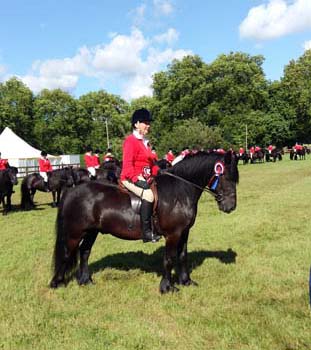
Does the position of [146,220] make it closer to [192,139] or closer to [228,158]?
[228,158]

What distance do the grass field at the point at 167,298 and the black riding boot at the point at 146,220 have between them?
95 centimetres

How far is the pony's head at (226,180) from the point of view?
22.5 ft

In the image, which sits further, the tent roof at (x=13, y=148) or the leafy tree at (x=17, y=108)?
the leafy tree at (x=17, y=108)

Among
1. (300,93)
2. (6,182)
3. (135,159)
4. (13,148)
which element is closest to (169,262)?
(135,159)

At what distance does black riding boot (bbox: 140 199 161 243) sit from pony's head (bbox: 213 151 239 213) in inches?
48.9

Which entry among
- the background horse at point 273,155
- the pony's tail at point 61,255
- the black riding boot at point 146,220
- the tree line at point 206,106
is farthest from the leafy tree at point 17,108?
the black riding boot at point 146,220

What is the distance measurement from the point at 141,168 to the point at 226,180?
1.48 m

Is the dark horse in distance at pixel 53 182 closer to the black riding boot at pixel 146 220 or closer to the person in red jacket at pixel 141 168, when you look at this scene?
the person in red jacket at pixel 141 168

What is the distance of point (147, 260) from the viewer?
869 cm

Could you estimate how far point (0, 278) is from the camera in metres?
7.71

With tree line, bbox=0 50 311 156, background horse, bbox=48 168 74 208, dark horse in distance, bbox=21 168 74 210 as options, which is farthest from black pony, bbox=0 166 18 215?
tree line, bbox=0 50 311 156

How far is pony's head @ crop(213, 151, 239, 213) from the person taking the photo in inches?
270

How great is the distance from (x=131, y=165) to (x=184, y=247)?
184 centimetres

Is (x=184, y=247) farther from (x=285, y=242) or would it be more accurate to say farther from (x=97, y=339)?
(x=285, y=242)
